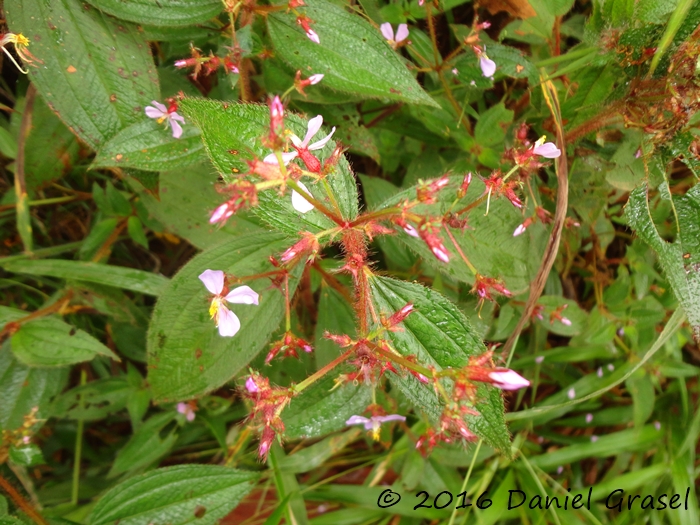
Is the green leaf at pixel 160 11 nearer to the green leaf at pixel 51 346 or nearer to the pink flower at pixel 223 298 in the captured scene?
the pink flower at pixel 223 298

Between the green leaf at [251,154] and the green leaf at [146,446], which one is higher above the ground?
the green leaf at [251,154]

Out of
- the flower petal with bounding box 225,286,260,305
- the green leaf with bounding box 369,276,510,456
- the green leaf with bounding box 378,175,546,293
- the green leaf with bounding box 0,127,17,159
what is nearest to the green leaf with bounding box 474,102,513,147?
the green leaf with bounding box 378,175,546,293

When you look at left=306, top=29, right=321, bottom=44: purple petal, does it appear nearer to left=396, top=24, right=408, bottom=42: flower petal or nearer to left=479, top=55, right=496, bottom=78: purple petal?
left=396, top=24, right=408, bottom=42: flower petal

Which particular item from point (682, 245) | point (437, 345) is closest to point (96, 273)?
point (437, 345)

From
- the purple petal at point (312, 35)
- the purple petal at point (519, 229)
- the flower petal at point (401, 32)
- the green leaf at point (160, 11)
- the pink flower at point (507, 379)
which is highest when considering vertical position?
the green leaf at point (160, 11)

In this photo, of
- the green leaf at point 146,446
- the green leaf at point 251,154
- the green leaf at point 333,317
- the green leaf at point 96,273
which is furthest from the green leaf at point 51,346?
the green leaf at point 251,154

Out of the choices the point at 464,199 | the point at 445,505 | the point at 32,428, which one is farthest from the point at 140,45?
the point at 445,505
